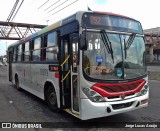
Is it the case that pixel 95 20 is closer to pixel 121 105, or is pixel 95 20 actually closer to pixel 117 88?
pixel 117 88

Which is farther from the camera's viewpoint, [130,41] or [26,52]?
[26,52]

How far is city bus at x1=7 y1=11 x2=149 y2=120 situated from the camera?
6305mm

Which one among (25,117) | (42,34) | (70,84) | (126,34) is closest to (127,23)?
(126,34)

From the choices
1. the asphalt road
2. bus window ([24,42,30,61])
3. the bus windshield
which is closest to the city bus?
the bus windshield

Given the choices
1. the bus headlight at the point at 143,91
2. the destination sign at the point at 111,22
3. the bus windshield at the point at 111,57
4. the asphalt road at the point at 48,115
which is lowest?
the asphalt road at the point at 48,115

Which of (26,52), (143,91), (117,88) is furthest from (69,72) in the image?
(26,52)

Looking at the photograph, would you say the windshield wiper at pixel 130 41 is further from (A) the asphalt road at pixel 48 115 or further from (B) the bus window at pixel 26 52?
(B) the bus window at pixel 26 52

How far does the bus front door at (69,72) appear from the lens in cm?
679

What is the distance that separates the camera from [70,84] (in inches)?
284

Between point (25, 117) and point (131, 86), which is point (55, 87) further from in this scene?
point (131, 86)

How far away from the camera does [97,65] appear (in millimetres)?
6418

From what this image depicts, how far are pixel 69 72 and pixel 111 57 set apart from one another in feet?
4.42

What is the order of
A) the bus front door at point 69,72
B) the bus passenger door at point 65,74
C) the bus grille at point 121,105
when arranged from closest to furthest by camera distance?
the bus grille at point 121,105, the bus front door at point 69,72, the bus passenger door at point 65,74

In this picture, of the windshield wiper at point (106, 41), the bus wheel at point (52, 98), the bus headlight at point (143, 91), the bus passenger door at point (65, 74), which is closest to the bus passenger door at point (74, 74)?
the bus passenger door at point (65, 74)
